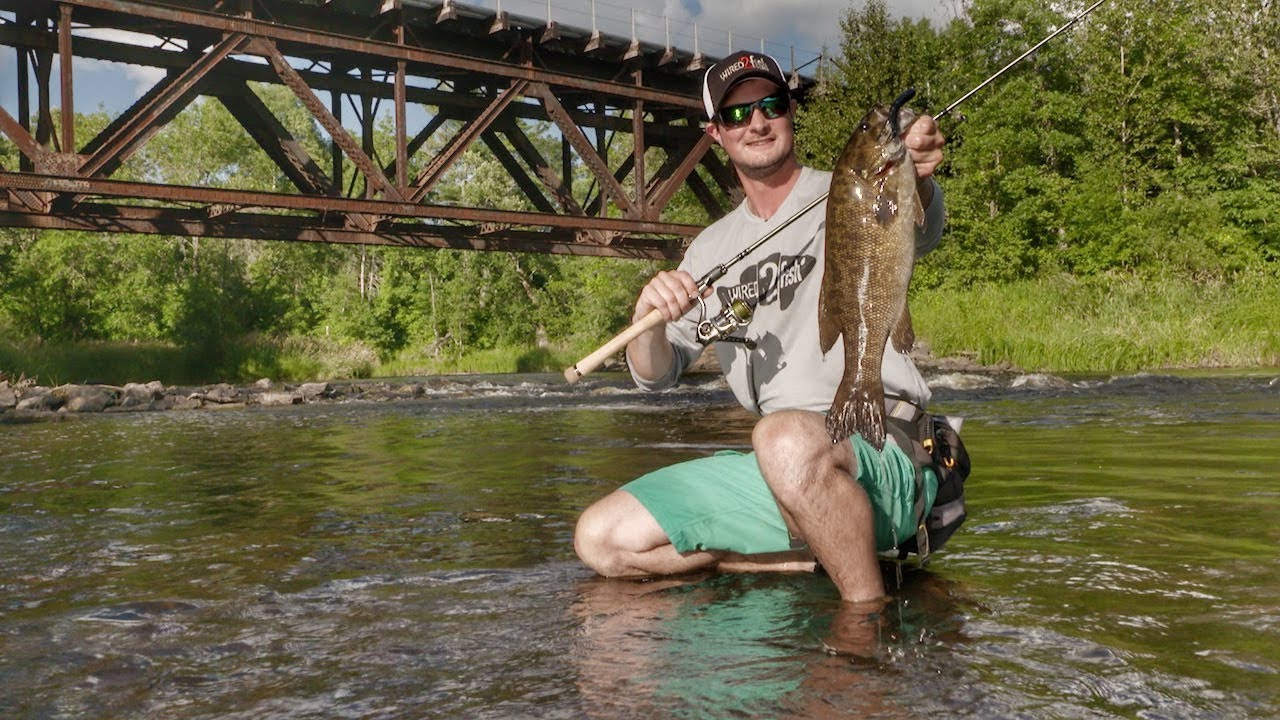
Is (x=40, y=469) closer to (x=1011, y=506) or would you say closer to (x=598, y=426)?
(x=598, y=426)

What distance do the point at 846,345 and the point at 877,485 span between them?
558 mm

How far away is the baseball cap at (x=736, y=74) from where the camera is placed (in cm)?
417

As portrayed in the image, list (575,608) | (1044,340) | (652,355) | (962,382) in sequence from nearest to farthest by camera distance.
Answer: (575,608) < (652,355) < (962,382) < (1044,340)

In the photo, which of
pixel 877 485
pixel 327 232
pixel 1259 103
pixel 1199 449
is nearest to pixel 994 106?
pixel 1259 103

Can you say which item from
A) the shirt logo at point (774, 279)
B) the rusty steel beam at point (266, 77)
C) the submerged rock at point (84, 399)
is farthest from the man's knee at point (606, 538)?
the submerged rock at point (84, 399)

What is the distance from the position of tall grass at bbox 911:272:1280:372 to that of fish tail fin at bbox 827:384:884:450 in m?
19.1

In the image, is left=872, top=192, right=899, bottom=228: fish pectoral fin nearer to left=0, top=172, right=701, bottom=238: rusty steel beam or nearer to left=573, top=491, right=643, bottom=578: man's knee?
left=573, top=491, right=643, bottom=578: man's knee

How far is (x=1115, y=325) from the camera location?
75.2 ft

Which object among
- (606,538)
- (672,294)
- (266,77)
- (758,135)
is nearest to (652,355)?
(672,294)

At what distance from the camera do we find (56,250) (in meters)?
44.5

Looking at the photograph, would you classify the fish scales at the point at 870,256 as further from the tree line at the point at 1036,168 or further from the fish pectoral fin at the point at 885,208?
the tree line at the point at 1036,168

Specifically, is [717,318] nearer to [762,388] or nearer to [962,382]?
[762,388]

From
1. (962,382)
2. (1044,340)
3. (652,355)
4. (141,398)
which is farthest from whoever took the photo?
(1044,340)

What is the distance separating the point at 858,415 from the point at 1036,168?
3615 centimetres
